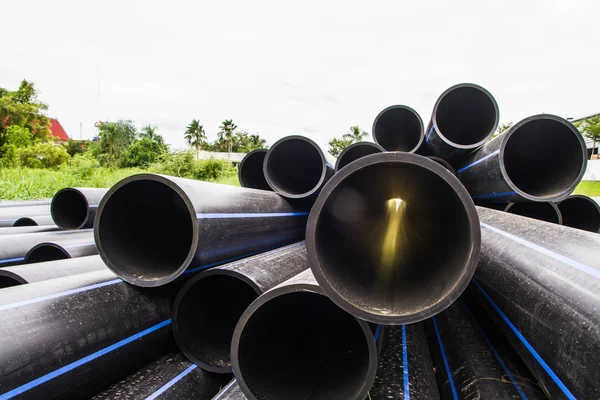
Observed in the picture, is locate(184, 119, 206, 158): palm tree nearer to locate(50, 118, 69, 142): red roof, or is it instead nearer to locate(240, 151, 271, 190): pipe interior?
locate(50, 118, 69, 142): red roof

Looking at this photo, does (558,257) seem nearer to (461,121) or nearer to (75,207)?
(461,121)

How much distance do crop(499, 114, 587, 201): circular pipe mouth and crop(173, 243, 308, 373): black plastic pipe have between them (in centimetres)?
114

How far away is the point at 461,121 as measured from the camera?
2.40 metres

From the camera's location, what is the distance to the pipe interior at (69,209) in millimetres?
3096

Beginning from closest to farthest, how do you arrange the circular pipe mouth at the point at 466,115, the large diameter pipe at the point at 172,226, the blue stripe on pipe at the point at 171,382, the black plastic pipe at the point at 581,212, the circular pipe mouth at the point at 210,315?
1. the blue stripe on pipe at the point at 171,382
2. the large diameter pipe at the point at 172,226
3. the circular pipe mouth at the point at 210,315
4. the circular pipe mouth at the point at 466,115
5. the black plastic pipe at the point at 581,212

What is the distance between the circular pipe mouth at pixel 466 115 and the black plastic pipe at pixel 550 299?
1011 mm

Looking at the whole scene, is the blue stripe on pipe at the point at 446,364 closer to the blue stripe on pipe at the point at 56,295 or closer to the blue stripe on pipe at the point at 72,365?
the blue stripe on pipe at the point at 72,365

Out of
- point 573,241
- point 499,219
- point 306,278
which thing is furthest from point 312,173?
point 573,241

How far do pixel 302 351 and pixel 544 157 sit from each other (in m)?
1.59

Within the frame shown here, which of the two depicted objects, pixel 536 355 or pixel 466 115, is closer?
pixel 536 355

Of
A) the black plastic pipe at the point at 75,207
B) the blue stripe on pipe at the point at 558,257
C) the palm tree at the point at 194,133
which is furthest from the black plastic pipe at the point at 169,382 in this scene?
the palm tree at the point at 194,133

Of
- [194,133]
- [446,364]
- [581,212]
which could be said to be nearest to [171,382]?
[446,364]

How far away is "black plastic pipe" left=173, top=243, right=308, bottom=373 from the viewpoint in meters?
1.31

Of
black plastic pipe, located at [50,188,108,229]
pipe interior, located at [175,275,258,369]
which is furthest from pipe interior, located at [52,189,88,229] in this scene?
pipe interior, located at [175,275,258,369]
